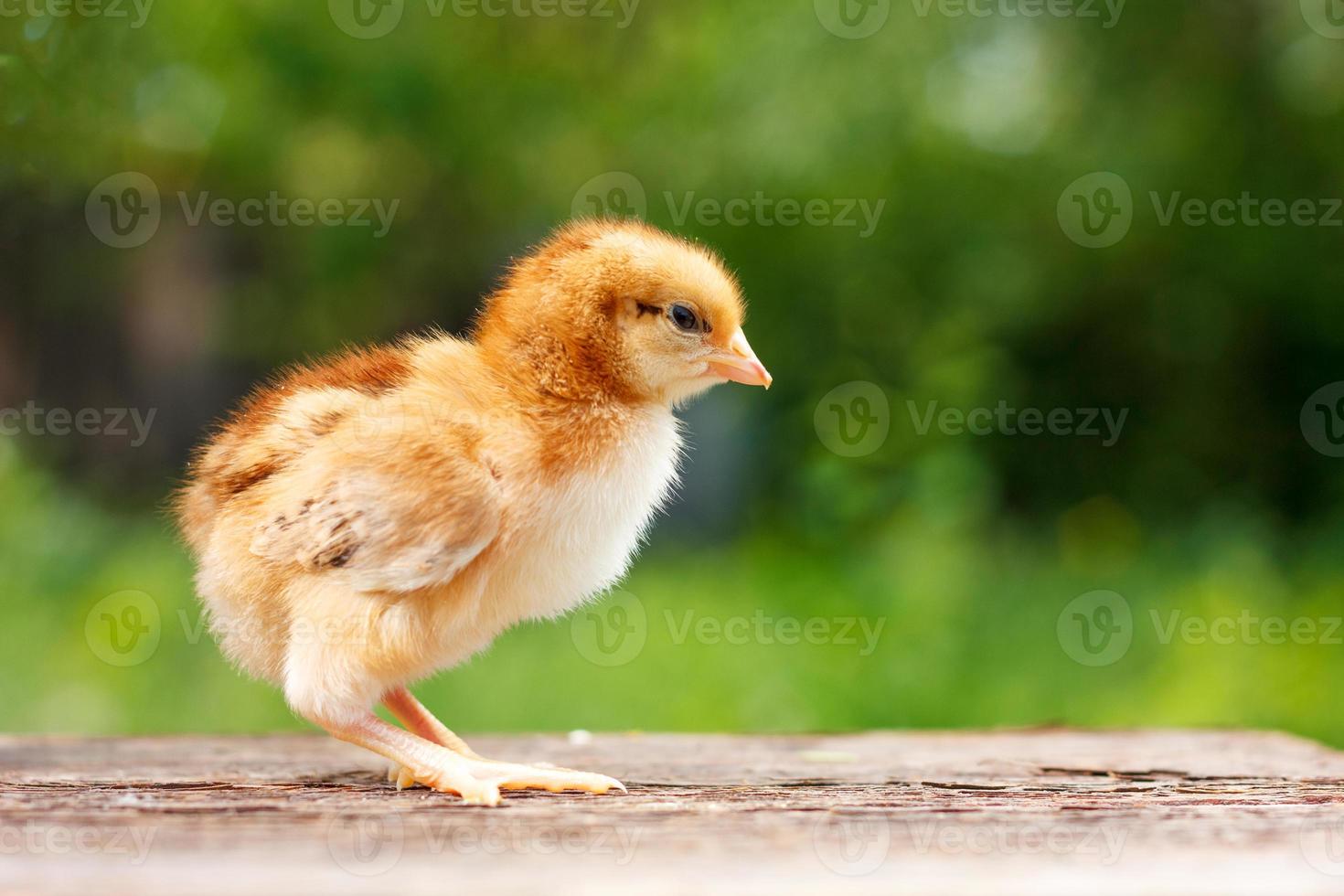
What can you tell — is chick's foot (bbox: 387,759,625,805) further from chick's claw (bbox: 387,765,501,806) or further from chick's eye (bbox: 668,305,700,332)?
chick's eye (bbox: 668,305,700,332)

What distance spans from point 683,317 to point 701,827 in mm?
887

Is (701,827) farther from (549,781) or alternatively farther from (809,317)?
(809,317)

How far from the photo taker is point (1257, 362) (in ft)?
22.4

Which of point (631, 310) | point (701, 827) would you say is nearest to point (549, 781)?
point (701, 827)

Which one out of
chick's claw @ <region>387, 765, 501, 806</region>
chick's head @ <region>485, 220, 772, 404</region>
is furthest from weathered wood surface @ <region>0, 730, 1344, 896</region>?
chick's head @ <region>485, 220, 772, 404</region>

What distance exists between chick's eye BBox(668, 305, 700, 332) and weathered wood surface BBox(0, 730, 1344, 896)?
0.75 metres

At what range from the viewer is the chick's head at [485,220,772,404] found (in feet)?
6.79

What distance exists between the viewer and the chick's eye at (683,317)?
6.95ft

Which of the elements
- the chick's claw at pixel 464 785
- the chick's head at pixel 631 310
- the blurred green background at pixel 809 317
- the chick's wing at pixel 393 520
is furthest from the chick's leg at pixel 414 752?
the blurred green background at pixel 809 317

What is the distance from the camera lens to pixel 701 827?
1576 millimetres

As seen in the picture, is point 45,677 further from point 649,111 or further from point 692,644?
point 649,111

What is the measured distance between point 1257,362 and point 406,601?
6.13 m

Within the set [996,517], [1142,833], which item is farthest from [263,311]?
[1142,833]

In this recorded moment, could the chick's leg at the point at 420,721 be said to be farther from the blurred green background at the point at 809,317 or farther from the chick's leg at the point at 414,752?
the blurred green background at the point at 809,317
